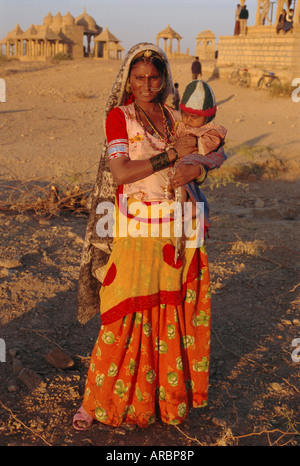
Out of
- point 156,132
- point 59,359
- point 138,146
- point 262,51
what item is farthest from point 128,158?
point 262,51

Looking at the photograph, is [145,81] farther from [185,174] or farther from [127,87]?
[185,174]

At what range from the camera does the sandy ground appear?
233 centimetres

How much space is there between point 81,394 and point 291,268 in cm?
263

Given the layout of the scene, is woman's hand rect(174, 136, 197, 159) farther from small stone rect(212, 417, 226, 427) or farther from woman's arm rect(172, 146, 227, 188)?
small stone rect(212, 417, 226, 427)

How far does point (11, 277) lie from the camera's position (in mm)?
3885

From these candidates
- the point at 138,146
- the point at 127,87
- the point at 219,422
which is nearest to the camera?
the point at 138,146

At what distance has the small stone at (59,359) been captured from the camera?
277 centimetres

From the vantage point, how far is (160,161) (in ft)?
6.66

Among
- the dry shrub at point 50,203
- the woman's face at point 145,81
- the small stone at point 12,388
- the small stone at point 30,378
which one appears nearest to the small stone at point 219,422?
the small stone at point 30,378

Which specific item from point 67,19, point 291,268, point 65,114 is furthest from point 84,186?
point 67,19

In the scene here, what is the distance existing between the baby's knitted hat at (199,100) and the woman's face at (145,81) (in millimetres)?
193

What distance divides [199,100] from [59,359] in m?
1.73

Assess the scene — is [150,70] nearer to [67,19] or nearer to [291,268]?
[291,268]
